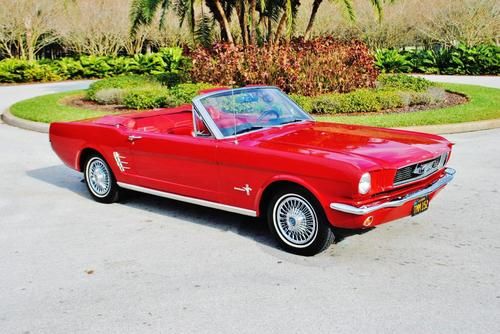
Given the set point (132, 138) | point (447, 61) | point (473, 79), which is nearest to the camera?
point (132, 138)

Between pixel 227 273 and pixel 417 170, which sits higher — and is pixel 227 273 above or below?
below

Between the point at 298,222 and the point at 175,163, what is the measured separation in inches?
61.4

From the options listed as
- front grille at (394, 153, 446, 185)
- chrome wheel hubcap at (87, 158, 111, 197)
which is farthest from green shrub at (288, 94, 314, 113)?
front grille at (394, 153, 446, 185)

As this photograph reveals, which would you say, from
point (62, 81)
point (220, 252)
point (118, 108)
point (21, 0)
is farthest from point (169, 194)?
point (21, 0)

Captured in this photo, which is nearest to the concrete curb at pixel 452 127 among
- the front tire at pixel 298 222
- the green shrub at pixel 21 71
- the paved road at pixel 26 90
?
the paved road at pixel 26 90

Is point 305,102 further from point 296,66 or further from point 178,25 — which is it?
point 178,25

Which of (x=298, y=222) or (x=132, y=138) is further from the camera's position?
(x=132, y=138)

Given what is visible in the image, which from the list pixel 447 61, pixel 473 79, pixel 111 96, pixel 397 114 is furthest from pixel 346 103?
pixel 447 61

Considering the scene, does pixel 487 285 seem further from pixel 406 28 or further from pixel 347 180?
pixel 406 28

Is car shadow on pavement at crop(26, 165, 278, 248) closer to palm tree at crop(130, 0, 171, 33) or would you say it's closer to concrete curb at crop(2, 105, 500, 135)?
concrete curb at crop(2, 105, 500, 135)

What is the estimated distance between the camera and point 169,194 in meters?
6.15

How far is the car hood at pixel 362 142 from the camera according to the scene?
198 inches

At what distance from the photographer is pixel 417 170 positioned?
5168mm

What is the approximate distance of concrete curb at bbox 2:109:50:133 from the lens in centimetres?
1283
